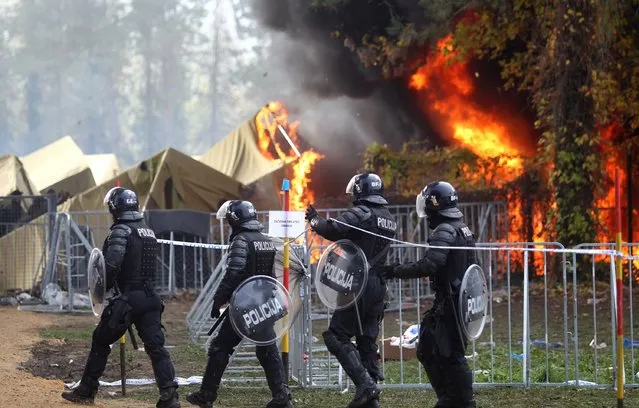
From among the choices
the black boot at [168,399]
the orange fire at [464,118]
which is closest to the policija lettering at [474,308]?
the black boot at [168,399]

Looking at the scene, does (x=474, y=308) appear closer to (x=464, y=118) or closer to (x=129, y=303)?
(x=129, y=303)

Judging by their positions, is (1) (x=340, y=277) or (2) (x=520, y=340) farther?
(2) (x=520, y=340)

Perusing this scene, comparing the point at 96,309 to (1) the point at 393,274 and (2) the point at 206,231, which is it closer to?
(1) the point at 393,274

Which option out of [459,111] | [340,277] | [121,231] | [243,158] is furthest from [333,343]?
[243,158]

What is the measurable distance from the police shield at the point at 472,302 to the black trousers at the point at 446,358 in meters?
0.10

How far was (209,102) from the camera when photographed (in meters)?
75.8

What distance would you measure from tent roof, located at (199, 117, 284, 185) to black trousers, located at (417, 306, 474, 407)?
17.0 metres

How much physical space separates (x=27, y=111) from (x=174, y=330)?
59096 mm

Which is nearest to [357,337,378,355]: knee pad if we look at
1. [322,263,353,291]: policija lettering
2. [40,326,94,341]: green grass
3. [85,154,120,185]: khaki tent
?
[322,263,353,291]: policija lettering

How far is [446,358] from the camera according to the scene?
8.44 metres

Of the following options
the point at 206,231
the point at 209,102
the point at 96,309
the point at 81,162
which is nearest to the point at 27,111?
the point at 209,102

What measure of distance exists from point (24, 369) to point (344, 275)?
14.9 ft

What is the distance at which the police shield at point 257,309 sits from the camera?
9.16 meters

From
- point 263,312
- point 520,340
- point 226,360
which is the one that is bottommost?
point 520,340
